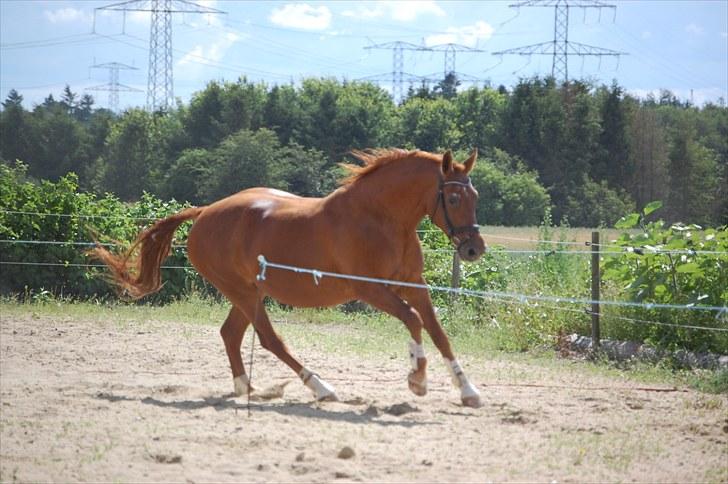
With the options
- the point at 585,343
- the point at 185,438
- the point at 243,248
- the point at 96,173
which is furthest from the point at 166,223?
the point at 96,173

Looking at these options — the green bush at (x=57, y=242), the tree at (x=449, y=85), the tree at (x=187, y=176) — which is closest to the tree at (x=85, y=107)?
the tree at (x=449, y=85)

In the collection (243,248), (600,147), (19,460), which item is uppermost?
(600,147)

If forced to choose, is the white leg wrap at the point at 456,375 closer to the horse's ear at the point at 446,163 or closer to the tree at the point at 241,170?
the horse's ear at the point at 446,163

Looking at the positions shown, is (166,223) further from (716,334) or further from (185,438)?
(716,334)

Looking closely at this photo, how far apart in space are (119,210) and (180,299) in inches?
81.7

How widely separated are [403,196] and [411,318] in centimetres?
108

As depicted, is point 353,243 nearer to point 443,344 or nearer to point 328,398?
point 443,344

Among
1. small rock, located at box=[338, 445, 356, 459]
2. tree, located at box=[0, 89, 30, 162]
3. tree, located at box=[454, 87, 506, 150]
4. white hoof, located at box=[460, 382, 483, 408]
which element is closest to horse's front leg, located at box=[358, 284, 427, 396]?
white hoof, located at box=[460, 382, 483, 408]

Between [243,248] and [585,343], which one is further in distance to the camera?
[585,343]

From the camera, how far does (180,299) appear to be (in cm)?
1571

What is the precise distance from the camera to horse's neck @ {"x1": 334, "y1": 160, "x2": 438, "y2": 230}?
8.13 metres

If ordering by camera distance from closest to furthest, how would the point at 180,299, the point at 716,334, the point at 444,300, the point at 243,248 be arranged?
the point at 243,248
the point at 716,334
the point at 444,300
the point at 180,299

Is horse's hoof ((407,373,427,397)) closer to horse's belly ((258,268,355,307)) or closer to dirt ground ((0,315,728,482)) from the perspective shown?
dirt ground ((0,315,728,482))

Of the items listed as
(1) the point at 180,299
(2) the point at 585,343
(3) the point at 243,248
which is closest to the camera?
(3) the point at 243,248
